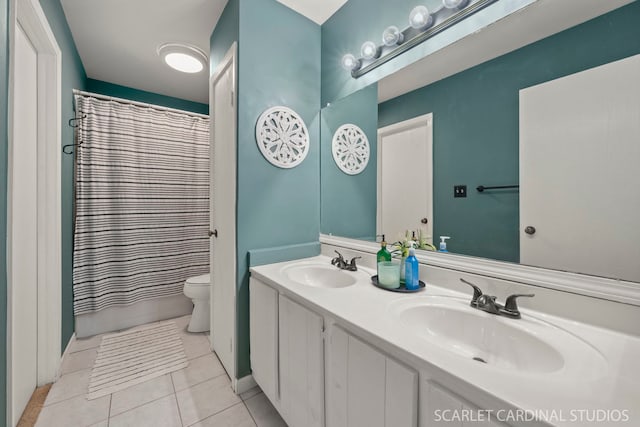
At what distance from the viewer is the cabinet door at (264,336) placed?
133cm

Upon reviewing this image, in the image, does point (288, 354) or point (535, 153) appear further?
point (288, 354)

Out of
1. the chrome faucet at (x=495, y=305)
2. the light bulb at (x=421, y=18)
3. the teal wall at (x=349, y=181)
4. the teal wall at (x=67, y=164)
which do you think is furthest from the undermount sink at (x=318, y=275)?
the teal wall at (x=67, y=164)

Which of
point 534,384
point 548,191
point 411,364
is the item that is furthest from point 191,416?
point 548,191

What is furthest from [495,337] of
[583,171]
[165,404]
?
[165,404]

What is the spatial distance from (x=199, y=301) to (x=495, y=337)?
2335mm

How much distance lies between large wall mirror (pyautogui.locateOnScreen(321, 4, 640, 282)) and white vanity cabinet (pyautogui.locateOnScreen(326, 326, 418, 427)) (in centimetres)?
67

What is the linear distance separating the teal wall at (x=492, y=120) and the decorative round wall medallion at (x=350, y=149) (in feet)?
1.40

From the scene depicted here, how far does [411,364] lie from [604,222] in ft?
2.50

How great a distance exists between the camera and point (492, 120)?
1.06m

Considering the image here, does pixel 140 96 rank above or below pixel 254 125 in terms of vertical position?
above

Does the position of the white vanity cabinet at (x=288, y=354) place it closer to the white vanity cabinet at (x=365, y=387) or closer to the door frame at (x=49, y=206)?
the white vanity cabinet at (x=365, y=387)

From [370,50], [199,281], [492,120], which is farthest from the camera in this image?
[199,281]

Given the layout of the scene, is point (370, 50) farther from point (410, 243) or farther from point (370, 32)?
point (410, 243)

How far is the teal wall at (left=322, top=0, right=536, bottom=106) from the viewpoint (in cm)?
110
